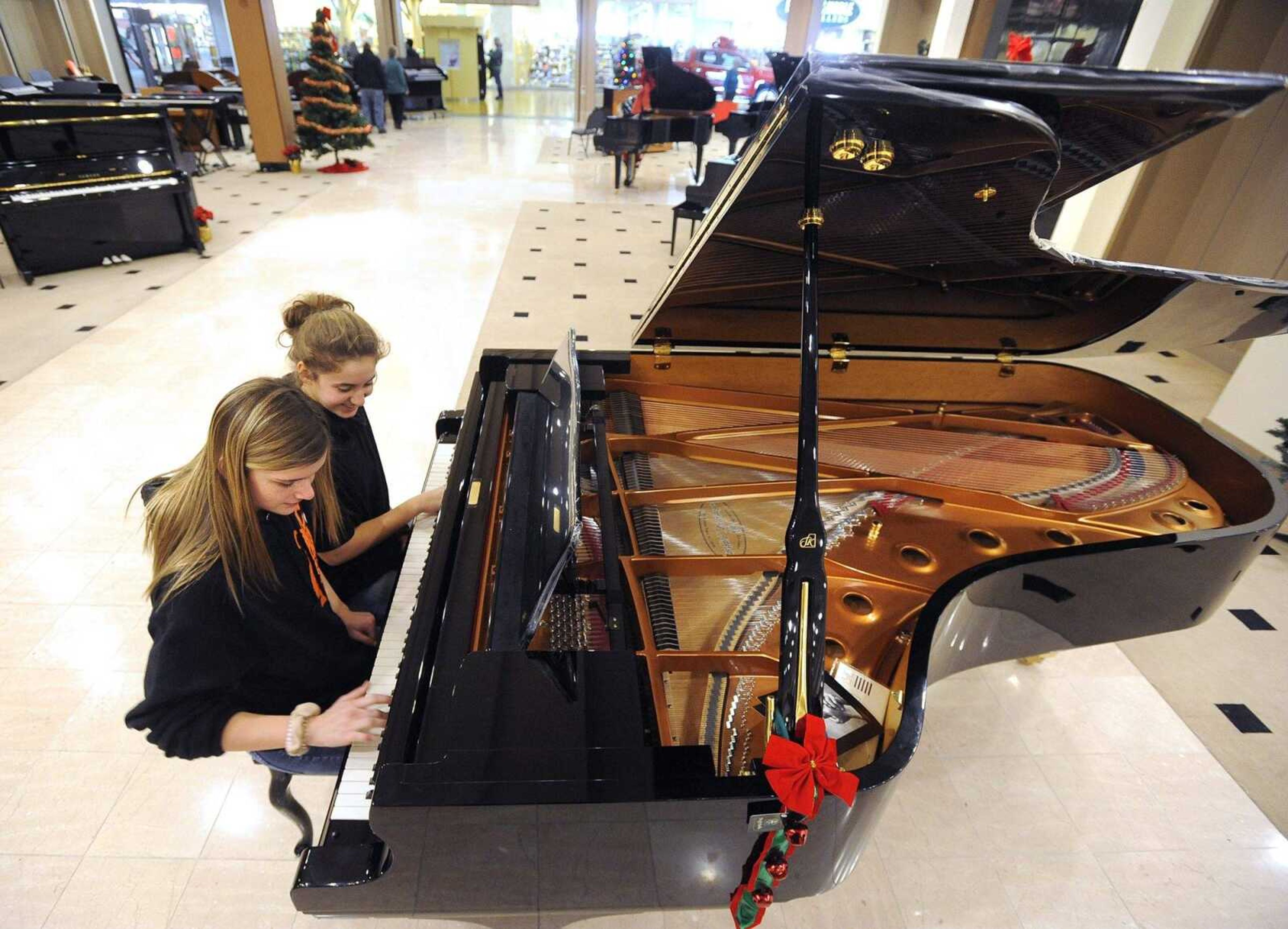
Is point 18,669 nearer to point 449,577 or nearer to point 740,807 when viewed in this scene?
point 449,577

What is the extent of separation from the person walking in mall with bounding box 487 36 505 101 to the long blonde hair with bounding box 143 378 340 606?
19.2 m

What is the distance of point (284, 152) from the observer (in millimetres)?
10180

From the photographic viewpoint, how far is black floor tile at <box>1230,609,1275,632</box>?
309 centimetres

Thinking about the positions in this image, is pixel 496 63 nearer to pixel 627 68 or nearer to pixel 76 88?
pixel 627 68

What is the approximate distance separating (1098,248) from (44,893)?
817 centimetres

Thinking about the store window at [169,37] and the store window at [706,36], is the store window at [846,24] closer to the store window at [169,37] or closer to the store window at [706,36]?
the store window at [706,36]

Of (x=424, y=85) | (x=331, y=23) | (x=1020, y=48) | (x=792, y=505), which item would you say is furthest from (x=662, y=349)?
(x=331, y=23)

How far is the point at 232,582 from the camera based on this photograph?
1.33 meters

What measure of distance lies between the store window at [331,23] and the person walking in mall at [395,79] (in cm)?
210

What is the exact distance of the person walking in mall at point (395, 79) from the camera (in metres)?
13.9

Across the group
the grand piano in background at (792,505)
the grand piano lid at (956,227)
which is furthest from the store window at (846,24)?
the grand piano in background at (792,505)

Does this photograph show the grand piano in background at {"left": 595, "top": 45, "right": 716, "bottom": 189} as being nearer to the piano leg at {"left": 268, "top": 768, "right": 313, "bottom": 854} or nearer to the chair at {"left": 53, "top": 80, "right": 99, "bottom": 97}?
the chair at {"left": 53, "top": 80, "right": 99, "bottom": 97}

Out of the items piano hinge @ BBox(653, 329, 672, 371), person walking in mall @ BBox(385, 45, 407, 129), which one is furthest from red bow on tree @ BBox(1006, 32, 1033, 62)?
person walking in mall @ BBox(385, 45, 407, 129)

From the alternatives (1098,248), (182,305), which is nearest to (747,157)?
(182,305)
